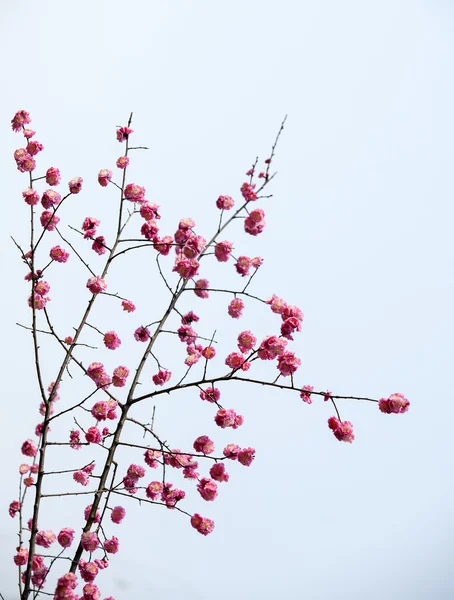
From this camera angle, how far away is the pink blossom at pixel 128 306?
1.84 m

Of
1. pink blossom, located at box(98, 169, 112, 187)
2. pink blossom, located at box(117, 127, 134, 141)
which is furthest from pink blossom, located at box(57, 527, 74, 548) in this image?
pink blossom, located at box(117, 127, 134, 141)

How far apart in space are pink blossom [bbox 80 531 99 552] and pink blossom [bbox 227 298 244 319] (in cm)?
75

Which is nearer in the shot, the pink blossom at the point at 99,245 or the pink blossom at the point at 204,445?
the pink blossom at the point at 204,445

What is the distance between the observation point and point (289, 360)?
158 cm

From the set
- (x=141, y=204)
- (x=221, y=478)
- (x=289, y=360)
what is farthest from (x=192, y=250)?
(x=221, y=478)

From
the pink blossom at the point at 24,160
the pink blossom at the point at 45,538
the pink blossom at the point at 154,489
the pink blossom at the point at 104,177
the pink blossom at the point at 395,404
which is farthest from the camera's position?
the pink blossom at the point at 104,177

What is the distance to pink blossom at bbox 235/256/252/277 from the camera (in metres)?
1.84

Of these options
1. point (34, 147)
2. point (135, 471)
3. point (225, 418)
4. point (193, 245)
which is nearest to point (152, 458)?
point (135, 471)

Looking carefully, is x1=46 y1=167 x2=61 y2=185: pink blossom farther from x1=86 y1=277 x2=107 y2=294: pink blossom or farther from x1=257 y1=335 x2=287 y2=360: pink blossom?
x1=257 y1=335 x2=287 y2=360: pink blossom

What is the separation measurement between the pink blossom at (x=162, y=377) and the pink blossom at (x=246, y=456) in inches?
16.1

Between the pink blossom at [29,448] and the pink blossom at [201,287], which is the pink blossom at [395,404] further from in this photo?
the pink blossom at [29,448]

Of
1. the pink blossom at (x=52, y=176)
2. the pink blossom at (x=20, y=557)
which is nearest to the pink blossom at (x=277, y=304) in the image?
the pink blossom at (x=52, y=176)

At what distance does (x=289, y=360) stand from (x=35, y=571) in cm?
87

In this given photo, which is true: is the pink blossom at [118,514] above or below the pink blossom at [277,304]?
below
